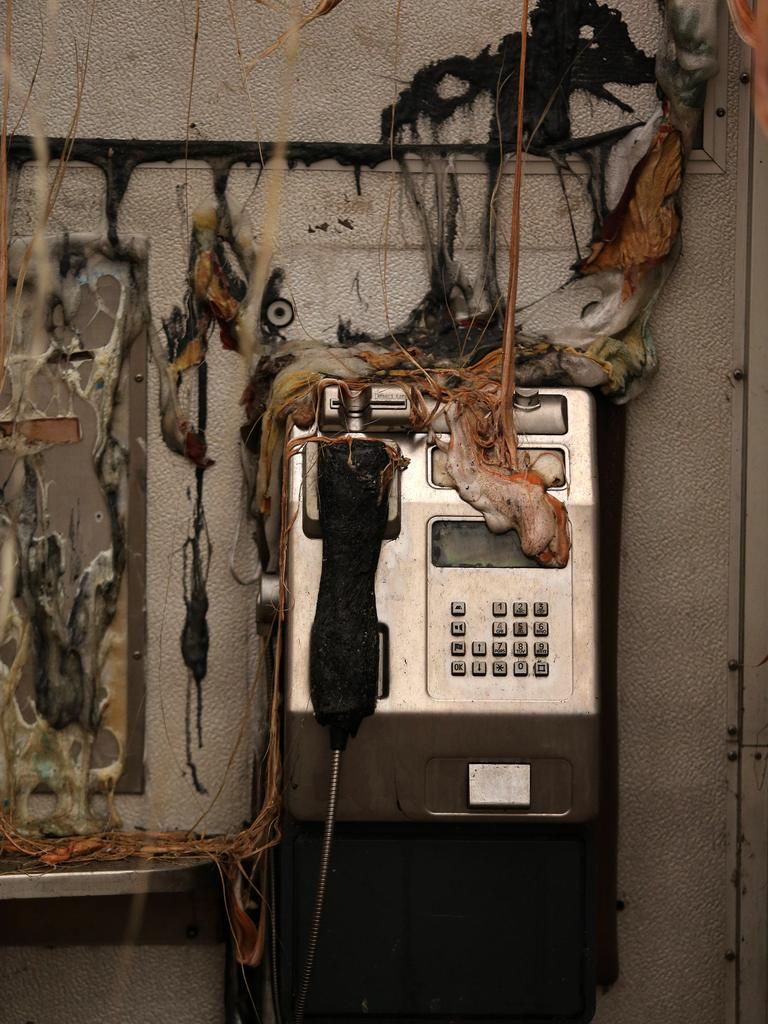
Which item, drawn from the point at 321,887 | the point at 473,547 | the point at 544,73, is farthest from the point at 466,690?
the point at 544,73

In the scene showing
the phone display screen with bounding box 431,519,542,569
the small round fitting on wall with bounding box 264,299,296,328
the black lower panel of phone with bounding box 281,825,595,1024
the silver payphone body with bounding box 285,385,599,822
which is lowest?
the black lower panel of phone with bounding box 281,825,595,1024

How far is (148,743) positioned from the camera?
5.13ft

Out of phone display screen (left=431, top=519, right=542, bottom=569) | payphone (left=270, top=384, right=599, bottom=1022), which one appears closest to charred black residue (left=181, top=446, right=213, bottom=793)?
payphone (left=270, top=384, right=599, bottom=1022)

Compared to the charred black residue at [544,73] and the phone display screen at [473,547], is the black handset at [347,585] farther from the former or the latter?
the charred black residue at [544,73]

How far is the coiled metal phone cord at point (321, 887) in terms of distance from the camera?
4.32 feet

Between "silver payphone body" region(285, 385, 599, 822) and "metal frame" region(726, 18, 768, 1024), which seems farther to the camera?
"metal frame" region(726, 18, 768, 1024)

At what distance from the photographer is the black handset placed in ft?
4.29

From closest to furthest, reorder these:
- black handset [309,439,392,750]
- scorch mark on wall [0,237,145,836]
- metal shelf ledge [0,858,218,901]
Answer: black handset [309,439,392,750], metal shelf ledge [0,858,218,901], scorch mark on wall [0,237,145,836]

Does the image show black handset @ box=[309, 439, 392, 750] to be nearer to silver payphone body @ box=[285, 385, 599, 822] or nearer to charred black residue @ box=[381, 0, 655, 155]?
silver payphone body @ box=[285, 385, 599, 822]

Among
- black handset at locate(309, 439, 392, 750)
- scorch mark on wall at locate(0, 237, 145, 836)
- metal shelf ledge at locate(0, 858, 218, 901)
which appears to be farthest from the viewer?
scorch mark on wall at locate(0, 237, 145, 836)

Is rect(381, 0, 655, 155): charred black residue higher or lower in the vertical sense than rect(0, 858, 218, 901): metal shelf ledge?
higher

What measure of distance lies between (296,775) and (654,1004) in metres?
0.66

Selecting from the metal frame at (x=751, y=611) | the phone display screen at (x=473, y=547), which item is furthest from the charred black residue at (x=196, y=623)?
the metal frame at (x=751, y=611)

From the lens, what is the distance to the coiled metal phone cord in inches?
51.8
